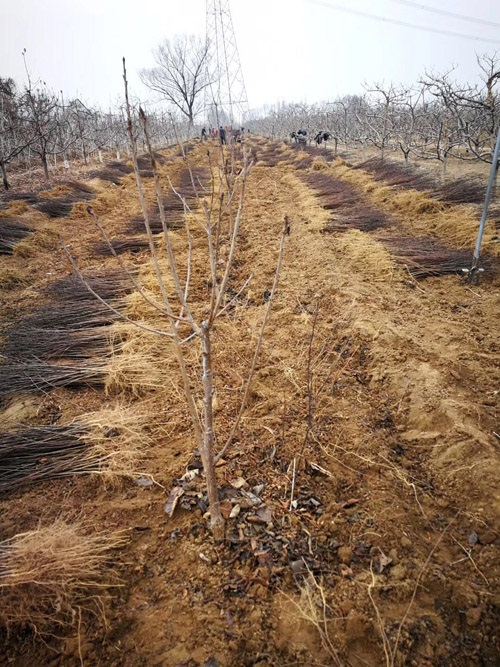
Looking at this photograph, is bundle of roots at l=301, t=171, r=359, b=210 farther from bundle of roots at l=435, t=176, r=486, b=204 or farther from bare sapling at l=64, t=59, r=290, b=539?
bare sapling at l=64, t=59, r=290, b=539

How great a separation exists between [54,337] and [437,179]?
1133 centimetres

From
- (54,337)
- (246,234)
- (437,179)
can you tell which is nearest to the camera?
(54,337)

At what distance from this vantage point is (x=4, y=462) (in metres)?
2.16

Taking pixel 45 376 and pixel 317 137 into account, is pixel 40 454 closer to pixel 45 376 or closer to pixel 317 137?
pixel 45 376

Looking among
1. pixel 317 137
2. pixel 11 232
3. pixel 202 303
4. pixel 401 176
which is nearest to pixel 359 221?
pixel 202 303

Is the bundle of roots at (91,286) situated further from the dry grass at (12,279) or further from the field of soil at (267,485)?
the dry grass at (12,279)

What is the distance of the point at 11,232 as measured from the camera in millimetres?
6621

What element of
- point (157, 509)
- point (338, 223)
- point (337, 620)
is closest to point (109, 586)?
point (157, 509)

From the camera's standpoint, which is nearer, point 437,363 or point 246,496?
point 246,496

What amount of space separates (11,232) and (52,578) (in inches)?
282

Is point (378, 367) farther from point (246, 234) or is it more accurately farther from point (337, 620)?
point (246, 234)

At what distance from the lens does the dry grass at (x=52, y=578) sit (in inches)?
53.1

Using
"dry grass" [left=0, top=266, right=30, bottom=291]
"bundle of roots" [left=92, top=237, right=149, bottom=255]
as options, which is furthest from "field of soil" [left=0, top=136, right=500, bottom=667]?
"bundle of roots" [left=92, top=237, right=149, bottom=255]

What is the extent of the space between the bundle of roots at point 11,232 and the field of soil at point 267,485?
2562mm
